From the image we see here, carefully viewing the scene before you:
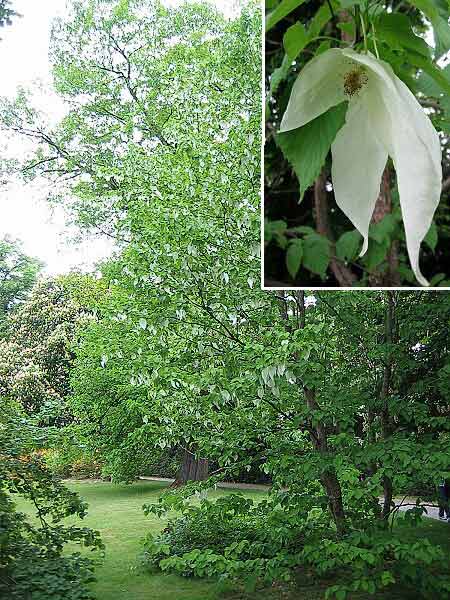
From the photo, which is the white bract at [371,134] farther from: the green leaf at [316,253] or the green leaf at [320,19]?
the green leaf at [316,253]

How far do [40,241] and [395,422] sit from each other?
383 centimetres

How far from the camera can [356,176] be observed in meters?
0.61

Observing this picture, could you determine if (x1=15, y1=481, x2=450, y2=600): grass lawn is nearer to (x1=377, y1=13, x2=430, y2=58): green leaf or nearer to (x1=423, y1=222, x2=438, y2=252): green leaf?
(x1=423, y1=222, x2=438, y2=252): green leaf

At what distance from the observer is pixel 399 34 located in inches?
25.0

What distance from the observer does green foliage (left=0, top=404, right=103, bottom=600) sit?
7.23 feet

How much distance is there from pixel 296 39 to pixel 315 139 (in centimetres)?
21

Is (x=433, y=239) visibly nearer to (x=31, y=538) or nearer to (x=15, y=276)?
(x=31, y=538)

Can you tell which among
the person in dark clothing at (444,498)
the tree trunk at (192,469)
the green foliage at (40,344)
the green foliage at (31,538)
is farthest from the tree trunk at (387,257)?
the green foliage at (40,344)

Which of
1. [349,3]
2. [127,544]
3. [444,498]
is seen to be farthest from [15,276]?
[349,3]

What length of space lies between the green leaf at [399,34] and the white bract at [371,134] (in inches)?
2.3

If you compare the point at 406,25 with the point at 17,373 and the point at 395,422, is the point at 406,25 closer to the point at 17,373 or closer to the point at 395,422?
the point at 395,422

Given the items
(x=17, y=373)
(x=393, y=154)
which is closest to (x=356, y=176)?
(x=393, y=154)

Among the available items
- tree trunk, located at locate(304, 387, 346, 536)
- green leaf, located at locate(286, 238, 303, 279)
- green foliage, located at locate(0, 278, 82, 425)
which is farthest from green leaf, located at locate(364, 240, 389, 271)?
green foliage, located at locate(0, 278, 82, 425)

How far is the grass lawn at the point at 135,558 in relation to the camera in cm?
298
